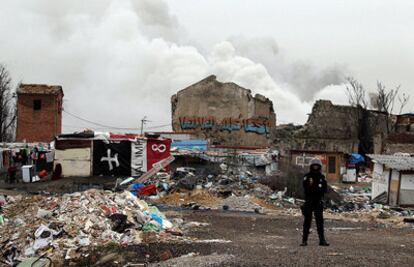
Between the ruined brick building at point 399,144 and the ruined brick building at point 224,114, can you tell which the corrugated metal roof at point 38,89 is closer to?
the ruined brick building at point 224,114

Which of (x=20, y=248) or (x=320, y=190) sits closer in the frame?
(x=320, y=190)

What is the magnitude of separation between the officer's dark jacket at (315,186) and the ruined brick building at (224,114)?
45117mm

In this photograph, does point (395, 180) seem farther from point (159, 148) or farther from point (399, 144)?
point (399, 144)

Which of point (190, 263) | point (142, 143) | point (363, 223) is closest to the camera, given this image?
point (190, 263)

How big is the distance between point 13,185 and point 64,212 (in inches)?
619

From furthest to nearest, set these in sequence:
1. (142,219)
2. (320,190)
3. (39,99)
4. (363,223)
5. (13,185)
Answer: (39,99) → (13,185) → (363,223) → (142,219) → (320,190)

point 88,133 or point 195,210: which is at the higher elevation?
point 88,133

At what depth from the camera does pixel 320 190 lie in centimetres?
1081

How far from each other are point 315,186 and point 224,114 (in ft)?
150

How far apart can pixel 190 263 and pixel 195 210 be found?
11356mm

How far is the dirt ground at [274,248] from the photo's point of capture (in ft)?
31.4

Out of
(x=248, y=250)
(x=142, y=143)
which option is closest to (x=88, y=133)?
(x=142, y=143)

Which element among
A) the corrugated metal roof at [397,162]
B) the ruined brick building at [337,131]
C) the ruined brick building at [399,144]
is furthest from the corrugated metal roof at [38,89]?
the ruined brick building at [399,144]

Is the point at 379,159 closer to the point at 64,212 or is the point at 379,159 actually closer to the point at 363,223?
the point at 363,223
